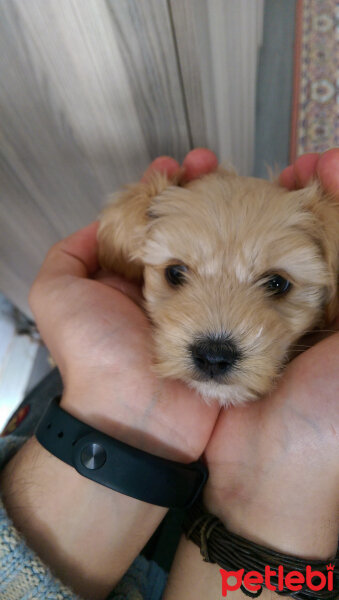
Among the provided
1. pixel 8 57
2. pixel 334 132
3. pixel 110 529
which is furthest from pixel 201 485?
pixel 334 132

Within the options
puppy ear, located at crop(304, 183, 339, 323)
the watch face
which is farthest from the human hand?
puppy ear, located at crop(304, 183, 339, 323)

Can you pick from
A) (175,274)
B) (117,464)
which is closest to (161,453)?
(117,464)

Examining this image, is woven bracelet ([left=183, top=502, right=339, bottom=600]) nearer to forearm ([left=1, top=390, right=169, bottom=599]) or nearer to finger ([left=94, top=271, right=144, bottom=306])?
forearm ([left=1, top=390, right=169, bottom=599])

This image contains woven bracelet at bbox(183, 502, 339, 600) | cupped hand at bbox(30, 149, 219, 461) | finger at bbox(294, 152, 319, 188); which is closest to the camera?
woven bracelet at bbox(183, 502, 339, 600)

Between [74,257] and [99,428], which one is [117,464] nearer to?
[99,428]

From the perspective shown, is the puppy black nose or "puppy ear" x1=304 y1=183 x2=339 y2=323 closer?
the puppy black nose

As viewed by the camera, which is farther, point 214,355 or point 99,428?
point 99,428
